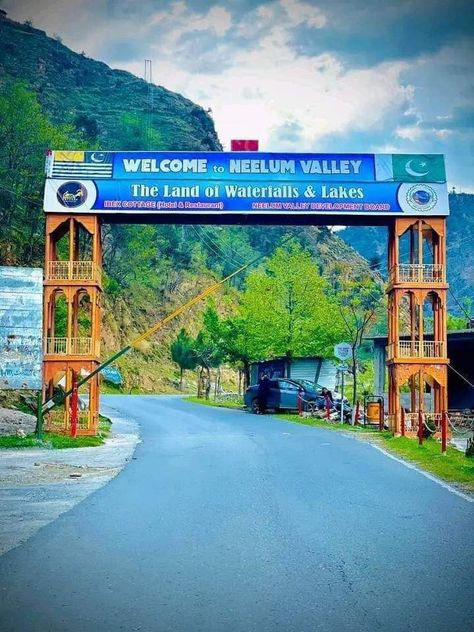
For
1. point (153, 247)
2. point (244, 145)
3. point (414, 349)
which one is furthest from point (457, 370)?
point (153, 247)

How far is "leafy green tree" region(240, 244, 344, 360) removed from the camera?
1647 inches

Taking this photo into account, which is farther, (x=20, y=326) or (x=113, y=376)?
(x=113, y=376)

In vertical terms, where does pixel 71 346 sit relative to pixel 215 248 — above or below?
below

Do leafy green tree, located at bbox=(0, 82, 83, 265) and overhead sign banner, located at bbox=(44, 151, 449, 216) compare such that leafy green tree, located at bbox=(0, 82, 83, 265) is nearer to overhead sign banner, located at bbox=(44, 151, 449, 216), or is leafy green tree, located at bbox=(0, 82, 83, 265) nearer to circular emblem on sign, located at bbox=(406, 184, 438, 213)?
overhead sign banner, located at bbox=(44, 151, 449, 216)

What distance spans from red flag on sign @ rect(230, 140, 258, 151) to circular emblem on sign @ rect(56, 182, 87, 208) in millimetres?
5262

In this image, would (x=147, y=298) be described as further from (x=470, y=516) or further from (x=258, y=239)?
(x=470, y=516)

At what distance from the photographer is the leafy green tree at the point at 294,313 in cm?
4184

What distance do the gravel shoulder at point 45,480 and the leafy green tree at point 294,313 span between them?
70.6 ft

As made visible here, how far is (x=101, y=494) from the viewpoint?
10820mm

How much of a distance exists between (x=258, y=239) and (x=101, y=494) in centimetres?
10553

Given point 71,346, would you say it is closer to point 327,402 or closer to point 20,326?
point 20,326

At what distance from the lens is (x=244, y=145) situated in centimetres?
2645

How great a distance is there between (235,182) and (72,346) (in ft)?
24.5

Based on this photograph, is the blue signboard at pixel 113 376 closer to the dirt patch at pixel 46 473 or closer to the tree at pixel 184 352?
the tree at pixel 184 352
